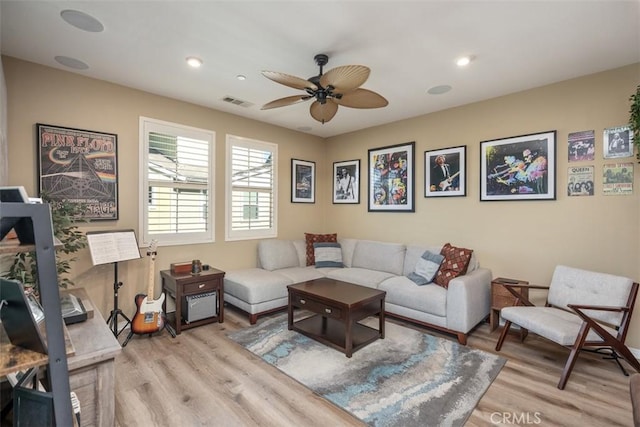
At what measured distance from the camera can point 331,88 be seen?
2348mm

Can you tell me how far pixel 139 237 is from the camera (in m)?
3.50

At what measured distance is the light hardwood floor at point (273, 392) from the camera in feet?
6.53

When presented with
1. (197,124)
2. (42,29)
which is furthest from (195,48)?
(197,124)

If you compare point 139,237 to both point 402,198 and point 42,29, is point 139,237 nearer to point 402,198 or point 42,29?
point 42,29

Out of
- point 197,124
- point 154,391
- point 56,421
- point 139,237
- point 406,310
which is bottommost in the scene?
point 154,391

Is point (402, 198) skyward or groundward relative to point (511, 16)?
groundward

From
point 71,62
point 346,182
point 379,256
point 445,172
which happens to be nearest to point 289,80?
point 71,62

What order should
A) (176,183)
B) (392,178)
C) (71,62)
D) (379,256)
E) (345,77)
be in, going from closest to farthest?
(345,77)
(71,62)
(176,183)
(379,256)
(392,178)

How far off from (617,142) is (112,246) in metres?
5.08

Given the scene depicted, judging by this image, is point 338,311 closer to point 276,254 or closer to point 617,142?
point 276,254

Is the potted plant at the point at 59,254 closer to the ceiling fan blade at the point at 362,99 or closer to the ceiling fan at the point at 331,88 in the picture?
the ceiling fan at the point at 331,88

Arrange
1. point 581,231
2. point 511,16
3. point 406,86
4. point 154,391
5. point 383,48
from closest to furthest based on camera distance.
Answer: point 511,16 → point 154,391 → point 383,48 → point 581,231 → point 406,86

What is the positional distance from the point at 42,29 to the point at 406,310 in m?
4.21

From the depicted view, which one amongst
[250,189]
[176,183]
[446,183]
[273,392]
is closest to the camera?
[273,392]
